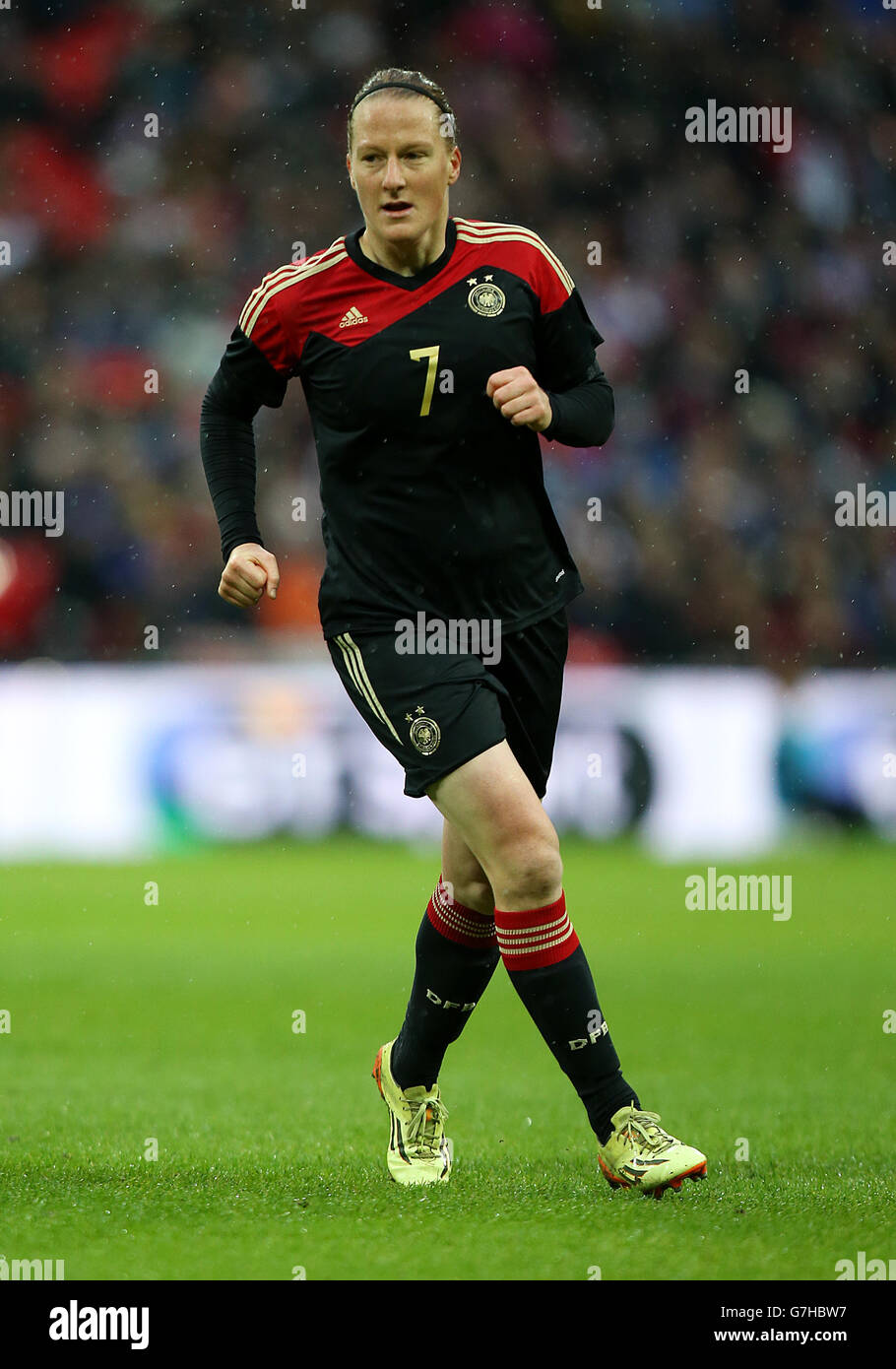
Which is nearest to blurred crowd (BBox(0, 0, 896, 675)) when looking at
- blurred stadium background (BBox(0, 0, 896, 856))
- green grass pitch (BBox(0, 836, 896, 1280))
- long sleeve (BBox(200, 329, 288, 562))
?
blurred stadium background (BBox(0, 0, 896, 856))

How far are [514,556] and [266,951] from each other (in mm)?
4408

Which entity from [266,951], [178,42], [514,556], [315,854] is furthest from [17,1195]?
[178,42]

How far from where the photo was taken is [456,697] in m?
3.73

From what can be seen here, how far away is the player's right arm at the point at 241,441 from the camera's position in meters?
3.83

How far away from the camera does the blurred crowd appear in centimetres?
1305

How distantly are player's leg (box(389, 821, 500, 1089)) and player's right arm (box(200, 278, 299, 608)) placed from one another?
2.30 ft

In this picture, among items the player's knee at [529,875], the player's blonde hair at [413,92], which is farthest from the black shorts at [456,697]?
the player's blonde hair at [413,92]

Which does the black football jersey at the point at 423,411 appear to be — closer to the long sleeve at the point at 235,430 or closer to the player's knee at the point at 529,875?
the long sleeve at the point at 235,430

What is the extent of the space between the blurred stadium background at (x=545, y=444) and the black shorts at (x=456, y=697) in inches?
262

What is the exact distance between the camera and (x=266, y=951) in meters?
8.02

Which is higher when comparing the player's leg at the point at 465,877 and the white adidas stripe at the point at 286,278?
the white adidas stripe at the point at 286,278

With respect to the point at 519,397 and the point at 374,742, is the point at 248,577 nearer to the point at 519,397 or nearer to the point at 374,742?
the point at 519,397

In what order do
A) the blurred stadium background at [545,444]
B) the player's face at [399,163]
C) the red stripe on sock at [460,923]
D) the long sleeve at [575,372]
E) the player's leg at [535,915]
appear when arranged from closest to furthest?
Answer: 1. the player's leg at [535,915]
2. the player's face at [399,163]
3. the long sleeve at [575,372]
4. the red stripe on sock at [460,923]
5. the blurred stadium background at [545,444]

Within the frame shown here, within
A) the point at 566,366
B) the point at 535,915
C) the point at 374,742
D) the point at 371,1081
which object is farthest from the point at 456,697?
the point at 374,742
